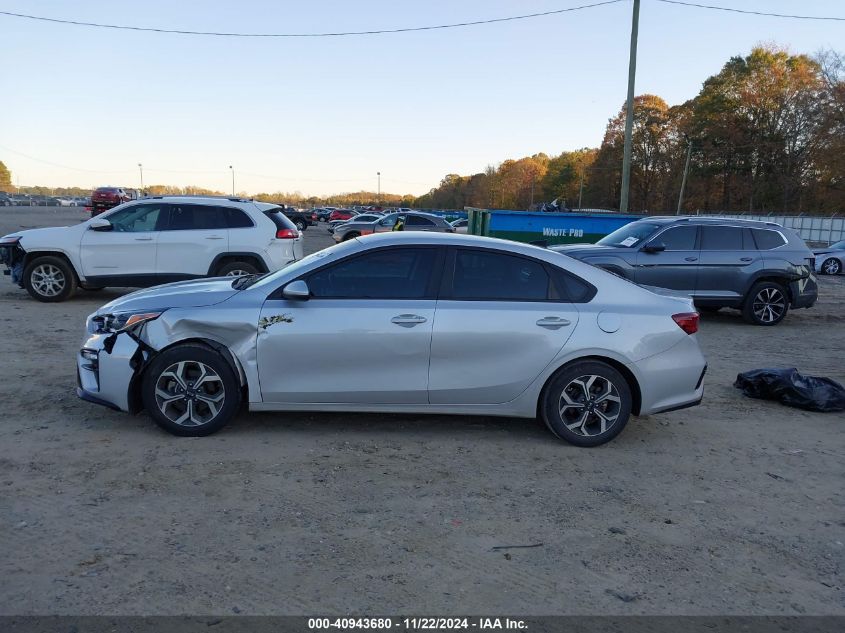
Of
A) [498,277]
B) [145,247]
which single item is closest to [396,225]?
[145,247]

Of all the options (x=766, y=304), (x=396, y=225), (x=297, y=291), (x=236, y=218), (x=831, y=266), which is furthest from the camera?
(x=396, y=225)

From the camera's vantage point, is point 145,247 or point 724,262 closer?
point 145,247

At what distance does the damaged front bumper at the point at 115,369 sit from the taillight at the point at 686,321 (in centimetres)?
402

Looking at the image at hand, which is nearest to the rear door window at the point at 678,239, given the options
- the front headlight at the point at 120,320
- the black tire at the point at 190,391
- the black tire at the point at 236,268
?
the black tire at the point at 236,268

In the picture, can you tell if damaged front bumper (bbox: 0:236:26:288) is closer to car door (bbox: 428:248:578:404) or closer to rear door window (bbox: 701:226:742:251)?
car door (bbox: 428:248:578:404)

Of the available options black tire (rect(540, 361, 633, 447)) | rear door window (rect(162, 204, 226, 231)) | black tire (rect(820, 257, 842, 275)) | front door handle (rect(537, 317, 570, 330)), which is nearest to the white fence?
black tire (rect(820, 257, 842, 275))

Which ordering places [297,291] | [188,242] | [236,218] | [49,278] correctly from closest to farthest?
[297,291] < [188,242] < [49,278] < [236,218]

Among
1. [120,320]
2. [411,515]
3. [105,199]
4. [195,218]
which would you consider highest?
[105,199]

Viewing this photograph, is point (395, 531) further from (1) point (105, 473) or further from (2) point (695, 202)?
(2) point (695, 202)

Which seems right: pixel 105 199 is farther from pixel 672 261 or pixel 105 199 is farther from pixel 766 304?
pixel 766 304

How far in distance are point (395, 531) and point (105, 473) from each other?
2013 millimetres

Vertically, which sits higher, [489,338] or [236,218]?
[236,218]

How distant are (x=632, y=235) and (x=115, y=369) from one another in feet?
29.8

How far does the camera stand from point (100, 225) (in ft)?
35.9
